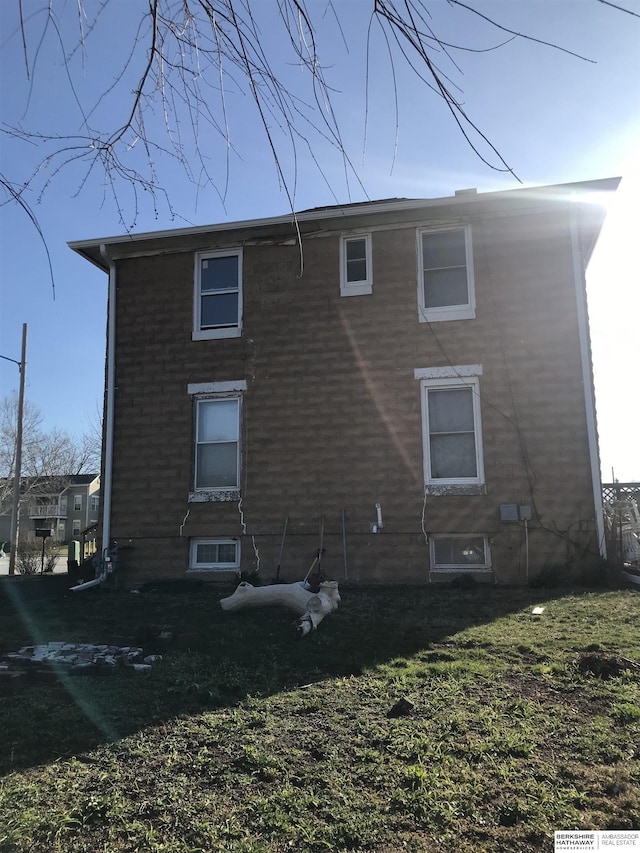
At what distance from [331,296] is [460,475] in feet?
11.9

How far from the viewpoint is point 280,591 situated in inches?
314

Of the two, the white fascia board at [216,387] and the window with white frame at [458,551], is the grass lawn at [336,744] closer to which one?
the window with white frame at [458,551]

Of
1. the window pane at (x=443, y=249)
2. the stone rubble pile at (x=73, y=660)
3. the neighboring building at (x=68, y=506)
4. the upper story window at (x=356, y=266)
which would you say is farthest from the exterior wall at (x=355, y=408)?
the neighboring building at (x=68, y=506)

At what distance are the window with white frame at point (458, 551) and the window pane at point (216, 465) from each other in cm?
351

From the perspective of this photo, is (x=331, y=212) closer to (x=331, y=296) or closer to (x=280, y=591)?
(x=331, y=296)

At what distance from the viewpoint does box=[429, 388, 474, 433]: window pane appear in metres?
10.4

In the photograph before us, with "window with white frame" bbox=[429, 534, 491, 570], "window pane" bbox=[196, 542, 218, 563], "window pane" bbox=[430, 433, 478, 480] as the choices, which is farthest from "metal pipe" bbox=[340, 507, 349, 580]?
"window pane" bbox=[196, 542, 218, 563]

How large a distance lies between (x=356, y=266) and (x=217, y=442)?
3815mm

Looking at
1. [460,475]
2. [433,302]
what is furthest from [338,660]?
[433,302]

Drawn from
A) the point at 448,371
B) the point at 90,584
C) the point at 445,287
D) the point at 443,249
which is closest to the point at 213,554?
the point at 90,584

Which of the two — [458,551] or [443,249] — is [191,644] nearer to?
[458,551]

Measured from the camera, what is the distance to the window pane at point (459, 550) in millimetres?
10117

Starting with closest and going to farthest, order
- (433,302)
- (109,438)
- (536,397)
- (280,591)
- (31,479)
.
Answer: (280,591)
(536,397)
(433,302)
(109,438)
(31,479)

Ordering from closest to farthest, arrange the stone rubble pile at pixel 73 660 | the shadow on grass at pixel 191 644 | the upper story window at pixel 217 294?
the shadow on grass at pixel 191 644
the stone rubble pile at pixel 73 660
the upper story window at pixel 217 294
